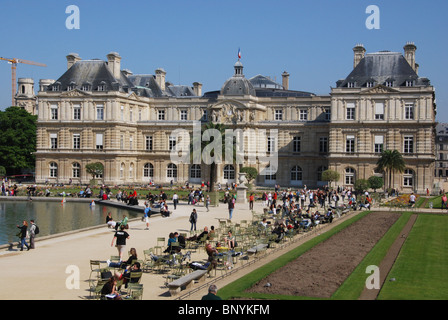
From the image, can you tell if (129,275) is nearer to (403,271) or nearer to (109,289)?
(109,289)

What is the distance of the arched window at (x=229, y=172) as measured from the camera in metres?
79.8

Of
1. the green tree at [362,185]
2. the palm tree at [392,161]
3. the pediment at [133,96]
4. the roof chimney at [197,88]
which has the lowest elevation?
the green tree at [362,185]

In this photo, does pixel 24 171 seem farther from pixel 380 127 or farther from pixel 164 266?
pixel 164 266

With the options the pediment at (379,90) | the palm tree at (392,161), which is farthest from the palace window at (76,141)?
the palm tree at (392,161)

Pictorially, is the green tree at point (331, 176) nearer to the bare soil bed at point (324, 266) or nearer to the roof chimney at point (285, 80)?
the roof chimney at point (285, 80)

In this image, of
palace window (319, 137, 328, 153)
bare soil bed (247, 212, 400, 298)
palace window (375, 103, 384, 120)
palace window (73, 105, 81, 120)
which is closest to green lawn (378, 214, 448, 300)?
bare soil bed (247, 212, 400, 298)

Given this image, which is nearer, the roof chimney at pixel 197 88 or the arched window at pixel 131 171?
the arched window at pixel 131 171

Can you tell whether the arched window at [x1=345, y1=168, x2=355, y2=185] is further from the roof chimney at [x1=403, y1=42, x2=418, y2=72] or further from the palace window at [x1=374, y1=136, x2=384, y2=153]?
the roof chimney at [x1=403, y1=42, x2=418, y2=72]

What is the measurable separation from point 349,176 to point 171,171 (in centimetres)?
2578

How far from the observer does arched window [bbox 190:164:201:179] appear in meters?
82.0

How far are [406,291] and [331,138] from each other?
54326mm

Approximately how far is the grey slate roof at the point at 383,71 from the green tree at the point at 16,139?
4799cm

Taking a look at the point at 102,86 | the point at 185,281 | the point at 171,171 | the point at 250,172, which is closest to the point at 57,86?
the point at 102,86

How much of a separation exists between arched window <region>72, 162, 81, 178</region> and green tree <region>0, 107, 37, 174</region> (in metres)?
9.60
